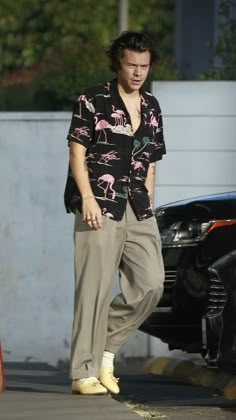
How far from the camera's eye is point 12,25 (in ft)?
103

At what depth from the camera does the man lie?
7105 millimetres

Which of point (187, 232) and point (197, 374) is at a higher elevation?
point (187, 232)

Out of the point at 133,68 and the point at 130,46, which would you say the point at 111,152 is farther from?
the point at 130,46

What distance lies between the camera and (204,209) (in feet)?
28.5

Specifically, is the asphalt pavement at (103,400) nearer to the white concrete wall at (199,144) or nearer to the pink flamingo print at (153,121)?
the pink flamingo print at (153,121)

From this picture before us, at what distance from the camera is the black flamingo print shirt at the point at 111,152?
7.14 metres

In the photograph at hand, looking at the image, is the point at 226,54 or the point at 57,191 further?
the point at 226,54

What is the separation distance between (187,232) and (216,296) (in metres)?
1.54

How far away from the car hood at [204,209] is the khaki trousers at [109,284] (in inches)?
49.3

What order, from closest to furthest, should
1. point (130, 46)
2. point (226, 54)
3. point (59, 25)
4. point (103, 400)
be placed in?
point (103, 400), point (130, 46), point (226, 54), point (59, 25)

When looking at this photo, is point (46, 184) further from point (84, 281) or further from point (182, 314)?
point (84, 281)

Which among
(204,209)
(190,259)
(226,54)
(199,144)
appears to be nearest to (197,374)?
(190,259)

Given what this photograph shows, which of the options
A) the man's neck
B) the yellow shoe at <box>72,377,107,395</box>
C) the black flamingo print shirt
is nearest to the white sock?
the yellow shoe at <box>72,377,107,395</box>

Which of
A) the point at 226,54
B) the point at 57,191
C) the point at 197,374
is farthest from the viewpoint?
the point at 226,54
